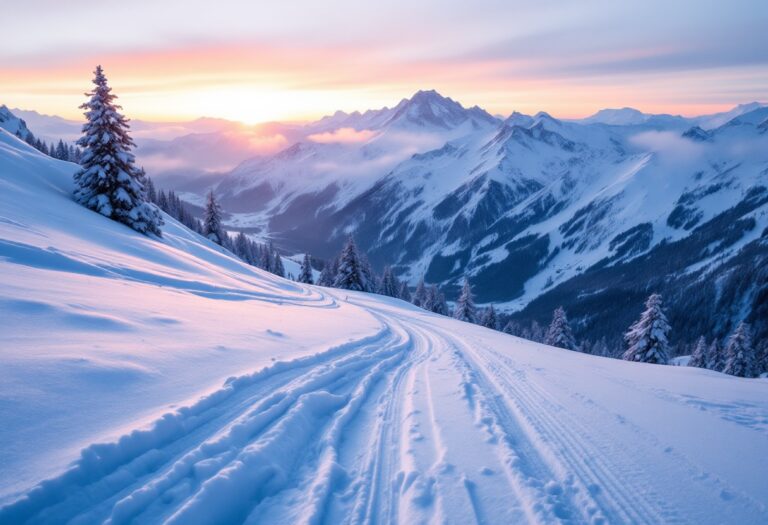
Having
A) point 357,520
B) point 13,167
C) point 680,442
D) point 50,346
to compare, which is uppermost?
point 13,167

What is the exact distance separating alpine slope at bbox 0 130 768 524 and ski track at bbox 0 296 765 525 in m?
0.02

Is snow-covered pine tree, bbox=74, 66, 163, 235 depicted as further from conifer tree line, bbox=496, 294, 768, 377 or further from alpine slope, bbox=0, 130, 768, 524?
conifer tree line, bbox=496, 294, 768, 377

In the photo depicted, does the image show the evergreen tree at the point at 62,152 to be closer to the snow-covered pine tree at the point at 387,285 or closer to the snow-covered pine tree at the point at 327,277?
the snow-covered pine tree at the point at 327,277

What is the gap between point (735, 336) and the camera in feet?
145

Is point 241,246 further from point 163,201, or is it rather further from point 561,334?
point 561,334

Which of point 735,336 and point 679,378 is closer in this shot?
point 679,378

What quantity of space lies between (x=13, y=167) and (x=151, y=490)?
83.2 ft

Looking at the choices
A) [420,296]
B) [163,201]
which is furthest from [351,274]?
[163,201]

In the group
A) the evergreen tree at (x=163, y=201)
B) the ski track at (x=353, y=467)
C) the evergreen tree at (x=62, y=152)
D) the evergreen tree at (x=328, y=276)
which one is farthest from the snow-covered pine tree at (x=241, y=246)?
the ski track at (x=353, y=467)

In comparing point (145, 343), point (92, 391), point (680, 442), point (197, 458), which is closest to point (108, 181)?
point (145, 343)

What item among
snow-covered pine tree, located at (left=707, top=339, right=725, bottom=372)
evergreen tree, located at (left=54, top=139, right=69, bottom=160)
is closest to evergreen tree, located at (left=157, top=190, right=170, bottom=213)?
evergreen tree, located at (left=54, top=139, right=69, bottom=160)

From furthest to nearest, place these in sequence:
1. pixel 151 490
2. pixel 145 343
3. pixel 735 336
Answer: pixel 735 336 < pixel 145 343 < pixel 151 490

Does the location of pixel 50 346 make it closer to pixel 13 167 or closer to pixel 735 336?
pixel 13 167

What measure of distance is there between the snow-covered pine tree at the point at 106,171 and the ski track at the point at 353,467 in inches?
890
